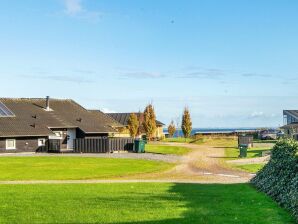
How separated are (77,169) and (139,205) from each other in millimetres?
16605

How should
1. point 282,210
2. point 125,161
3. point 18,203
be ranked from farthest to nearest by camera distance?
point 125,161 → point 18,203 → point 282,210

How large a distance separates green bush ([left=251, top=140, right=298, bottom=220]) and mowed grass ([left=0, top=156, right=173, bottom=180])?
1000 centimetres

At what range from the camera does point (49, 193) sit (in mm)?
19469

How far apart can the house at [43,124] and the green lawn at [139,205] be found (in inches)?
1104

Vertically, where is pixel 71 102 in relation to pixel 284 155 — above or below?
above

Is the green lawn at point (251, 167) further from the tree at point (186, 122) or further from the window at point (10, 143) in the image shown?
the tree at point (186, 122)

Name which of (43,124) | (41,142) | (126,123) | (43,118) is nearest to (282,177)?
(41,142)

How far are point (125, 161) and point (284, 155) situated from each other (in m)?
20.8

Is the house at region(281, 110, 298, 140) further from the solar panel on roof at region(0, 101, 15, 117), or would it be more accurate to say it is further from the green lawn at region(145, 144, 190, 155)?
the solar panel on roof at region(0, 101, 15, 117)

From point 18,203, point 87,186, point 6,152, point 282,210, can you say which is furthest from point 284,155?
point 6,152

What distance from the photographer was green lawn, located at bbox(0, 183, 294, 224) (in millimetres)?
13961

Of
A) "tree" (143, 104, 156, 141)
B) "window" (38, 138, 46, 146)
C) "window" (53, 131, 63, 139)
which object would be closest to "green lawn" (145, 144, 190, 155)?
"window" (53, 131, 63, 139)

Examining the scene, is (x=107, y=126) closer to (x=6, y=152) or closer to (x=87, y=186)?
(x=6, y=152)

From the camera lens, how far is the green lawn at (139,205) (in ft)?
45.8
